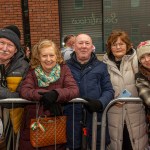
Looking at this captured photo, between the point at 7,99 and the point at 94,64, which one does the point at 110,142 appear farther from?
the point at 7,99

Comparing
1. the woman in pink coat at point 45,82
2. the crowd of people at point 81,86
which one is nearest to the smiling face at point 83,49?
the crowd of people at point 81,86

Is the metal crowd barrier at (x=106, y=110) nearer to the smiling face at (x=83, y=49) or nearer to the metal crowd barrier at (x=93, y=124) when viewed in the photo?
the metal crowd barrier at (x=93, y=124)

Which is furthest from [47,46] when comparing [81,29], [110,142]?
[81,29]

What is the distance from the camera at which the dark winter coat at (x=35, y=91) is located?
9.79 ft

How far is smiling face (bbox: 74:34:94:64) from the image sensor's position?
11.0 ft

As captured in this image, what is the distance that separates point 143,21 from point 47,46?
5.40 meters

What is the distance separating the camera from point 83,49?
3369mm

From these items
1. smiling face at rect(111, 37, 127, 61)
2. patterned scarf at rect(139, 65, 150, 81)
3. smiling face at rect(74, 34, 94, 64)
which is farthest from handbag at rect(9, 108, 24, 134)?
patterned scarf at rect(139, 65, 150, 81)

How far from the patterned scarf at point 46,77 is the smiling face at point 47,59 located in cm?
5

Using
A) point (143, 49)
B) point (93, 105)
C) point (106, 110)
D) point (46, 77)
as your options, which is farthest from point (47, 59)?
point (143, 49)

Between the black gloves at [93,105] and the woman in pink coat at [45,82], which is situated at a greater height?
the woman in pink coat at [45,82]

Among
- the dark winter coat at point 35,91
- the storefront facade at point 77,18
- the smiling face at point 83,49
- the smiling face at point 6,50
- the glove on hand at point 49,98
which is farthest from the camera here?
the storefront facade at point 77,18

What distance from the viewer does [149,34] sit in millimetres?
8016

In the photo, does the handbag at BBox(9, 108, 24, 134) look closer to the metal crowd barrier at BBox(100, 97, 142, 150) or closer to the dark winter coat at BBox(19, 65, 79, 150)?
the dark winter coat at BBox(19, 65, 79, 150)
